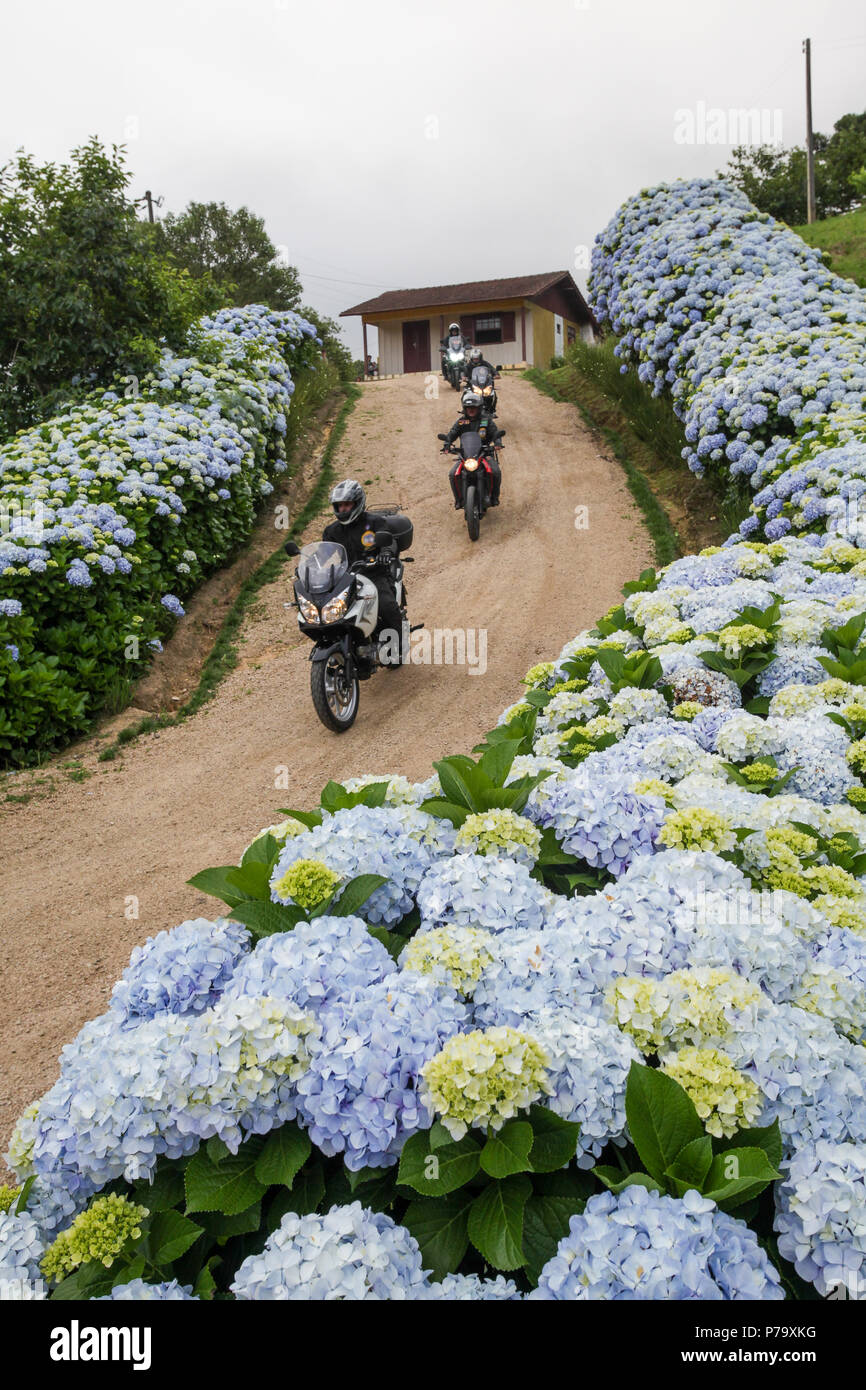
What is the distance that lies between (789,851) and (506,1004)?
896mm

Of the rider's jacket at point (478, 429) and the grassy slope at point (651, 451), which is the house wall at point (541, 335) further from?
the rider's jacket at point (478, 429)

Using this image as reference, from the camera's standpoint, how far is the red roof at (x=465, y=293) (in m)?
31.5

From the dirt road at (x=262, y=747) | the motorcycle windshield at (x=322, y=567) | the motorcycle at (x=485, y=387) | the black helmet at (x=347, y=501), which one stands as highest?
the motorcycle at (x=485, y=387)

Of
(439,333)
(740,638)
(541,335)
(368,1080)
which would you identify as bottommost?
(368,1080)

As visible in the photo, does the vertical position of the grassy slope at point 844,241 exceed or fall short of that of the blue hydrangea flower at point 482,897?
it exceeds it

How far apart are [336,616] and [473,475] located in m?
5.35

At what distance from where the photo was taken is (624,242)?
51.1 feet

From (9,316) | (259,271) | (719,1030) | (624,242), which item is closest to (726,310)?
(624,242)

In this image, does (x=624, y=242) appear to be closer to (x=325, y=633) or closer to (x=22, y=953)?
(x=325, y=633)

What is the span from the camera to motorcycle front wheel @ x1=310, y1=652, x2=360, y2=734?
6785 millimetres

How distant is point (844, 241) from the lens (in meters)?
20.0

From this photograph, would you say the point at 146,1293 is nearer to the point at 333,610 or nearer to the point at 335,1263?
the point at 335,1263

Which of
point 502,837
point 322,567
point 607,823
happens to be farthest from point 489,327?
point 502,837

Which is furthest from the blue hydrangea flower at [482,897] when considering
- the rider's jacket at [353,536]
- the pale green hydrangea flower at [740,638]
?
the rider's jacket at [353,536]
